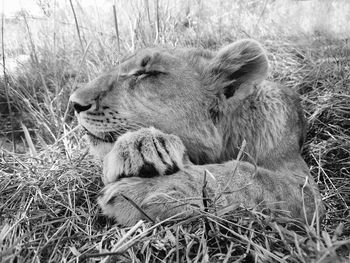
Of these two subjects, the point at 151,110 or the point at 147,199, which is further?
the point at 151,110

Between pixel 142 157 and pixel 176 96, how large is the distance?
27.0 inches

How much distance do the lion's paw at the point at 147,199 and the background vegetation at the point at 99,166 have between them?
0.06 meters

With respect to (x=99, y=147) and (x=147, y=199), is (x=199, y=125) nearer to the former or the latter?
(x=99, y=147)

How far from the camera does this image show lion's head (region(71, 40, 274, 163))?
245 centimetres

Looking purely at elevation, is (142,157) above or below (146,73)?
below

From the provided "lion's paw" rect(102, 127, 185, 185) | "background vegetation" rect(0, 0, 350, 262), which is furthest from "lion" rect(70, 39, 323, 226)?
"background vegetation" rect(0, 0, 350, 262)

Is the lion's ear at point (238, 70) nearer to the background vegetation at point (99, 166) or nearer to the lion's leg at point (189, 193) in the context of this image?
the lion's leg at point (189, 193)

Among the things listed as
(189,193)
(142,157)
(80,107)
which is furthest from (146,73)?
(189,193)

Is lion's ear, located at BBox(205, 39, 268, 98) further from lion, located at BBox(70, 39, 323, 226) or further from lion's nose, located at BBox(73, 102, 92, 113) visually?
lion's nose, located at BBox(73, 102, 92, 113)

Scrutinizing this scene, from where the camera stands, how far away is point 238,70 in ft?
8.75

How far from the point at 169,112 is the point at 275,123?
71 centimetres

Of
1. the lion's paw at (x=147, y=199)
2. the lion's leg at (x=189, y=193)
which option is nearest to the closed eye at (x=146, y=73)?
the lion's leg at (x=189, y=193)

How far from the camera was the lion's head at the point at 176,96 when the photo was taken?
245cm

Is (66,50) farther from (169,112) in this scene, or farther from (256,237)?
(256,237)
